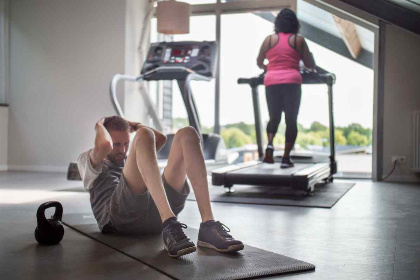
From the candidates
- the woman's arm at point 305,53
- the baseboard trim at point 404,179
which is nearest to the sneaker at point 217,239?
the woman's arm at point 305,53

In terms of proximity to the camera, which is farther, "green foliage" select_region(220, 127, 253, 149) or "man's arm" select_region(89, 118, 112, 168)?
"green foliage" select_region(220, 127, 253, 149)

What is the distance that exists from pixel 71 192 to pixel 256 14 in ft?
12.9

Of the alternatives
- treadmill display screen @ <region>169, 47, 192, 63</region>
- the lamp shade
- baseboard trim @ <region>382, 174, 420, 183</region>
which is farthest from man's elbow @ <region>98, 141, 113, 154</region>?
baseboard trim @ <region>382, 174, 420, 183</region>

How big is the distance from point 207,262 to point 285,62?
3.47 m

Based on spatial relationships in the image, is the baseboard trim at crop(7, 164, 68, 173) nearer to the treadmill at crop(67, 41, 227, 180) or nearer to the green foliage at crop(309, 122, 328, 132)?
the treadmill at crop(67, 41, 227, 180)

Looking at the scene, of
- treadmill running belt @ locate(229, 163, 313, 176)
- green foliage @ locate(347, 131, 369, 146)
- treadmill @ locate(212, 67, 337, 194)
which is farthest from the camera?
green foliage @ locate(347, 131, 369, 146)

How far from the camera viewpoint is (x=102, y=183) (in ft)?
9.57

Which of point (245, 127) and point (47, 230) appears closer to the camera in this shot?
point (47, 230)

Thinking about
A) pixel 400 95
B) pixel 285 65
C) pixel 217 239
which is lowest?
pixel 217 239

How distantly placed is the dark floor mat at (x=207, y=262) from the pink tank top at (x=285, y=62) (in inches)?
117

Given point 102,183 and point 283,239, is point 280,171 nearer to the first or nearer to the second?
point 283,239

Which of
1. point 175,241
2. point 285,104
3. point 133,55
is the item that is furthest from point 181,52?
point 175,241

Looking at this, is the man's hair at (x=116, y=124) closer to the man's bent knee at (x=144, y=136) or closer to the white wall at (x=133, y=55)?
the man's bent knee at (x=144, y=136)

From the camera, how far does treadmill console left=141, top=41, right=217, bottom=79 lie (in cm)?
666
